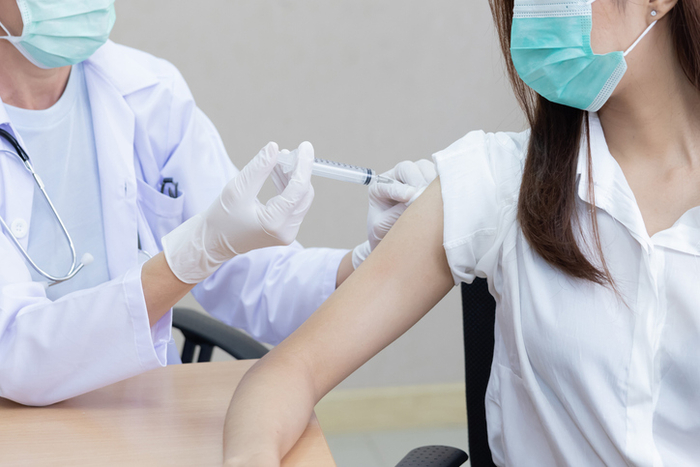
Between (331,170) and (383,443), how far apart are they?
70.4 inches

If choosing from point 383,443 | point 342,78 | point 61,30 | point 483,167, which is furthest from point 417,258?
point 383,443

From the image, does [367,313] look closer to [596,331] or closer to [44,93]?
[596,331]

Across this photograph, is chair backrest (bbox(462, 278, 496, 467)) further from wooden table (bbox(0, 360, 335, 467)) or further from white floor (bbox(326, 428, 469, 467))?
white floor (bbox(326, 428, 469, 467))

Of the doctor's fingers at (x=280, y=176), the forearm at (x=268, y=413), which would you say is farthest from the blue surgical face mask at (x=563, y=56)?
the forearm at (x=268, y=413)

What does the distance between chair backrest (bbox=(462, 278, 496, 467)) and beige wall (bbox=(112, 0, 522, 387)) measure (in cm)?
149

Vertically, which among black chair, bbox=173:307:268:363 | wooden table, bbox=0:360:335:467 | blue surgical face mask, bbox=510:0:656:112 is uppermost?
blue surgical face mask, bbox=510:0:656:112

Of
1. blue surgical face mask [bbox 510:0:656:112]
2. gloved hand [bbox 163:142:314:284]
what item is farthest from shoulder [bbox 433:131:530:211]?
gloved hand [bbox 163:142:314:284]

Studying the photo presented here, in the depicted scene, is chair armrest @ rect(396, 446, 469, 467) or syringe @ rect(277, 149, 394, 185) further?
syringe @ rect(277, 149, 394, 185)

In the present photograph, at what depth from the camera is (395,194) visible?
1.27m

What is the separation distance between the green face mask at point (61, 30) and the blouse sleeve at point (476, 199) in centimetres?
80

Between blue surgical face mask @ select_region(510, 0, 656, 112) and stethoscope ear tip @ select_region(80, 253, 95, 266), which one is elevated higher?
blue surgical face mask @ select_region(510, 0, 656, 112)

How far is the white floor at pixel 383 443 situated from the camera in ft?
8.45

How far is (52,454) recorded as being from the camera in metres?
0.89

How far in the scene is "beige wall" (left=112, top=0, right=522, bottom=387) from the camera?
96.8 inches
